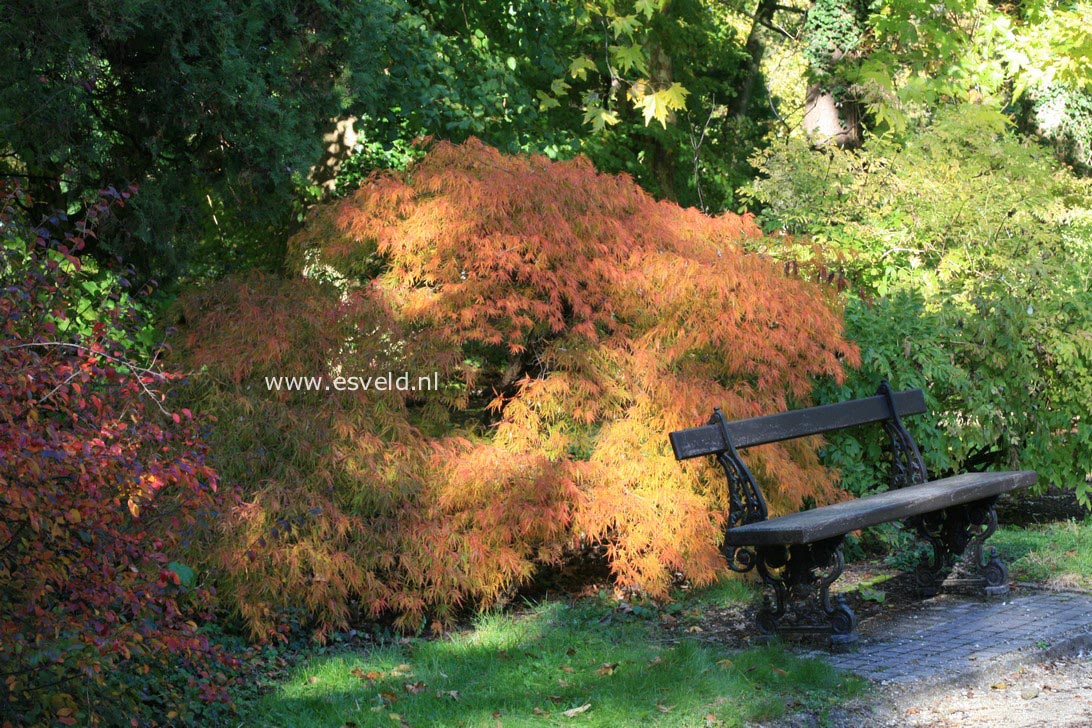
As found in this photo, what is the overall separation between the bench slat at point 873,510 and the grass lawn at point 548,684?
0.51 metres

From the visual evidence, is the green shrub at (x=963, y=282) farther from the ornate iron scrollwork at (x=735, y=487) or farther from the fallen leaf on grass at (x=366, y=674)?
the fallen leaf on grass at (x=366, y=674)

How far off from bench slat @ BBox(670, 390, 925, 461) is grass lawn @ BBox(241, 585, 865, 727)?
2.91 ft

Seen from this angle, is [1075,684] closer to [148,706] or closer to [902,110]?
[148,706]

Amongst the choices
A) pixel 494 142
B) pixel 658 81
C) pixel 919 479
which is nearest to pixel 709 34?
pixel 658 81

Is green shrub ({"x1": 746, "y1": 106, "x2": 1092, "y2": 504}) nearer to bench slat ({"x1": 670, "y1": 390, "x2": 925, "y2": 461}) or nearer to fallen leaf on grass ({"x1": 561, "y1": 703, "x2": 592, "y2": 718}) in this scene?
bench slat ({"x1": 670, "y1": 390, "x2": 925, "y2": 461})

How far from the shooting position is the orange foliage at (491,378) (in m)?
5.39

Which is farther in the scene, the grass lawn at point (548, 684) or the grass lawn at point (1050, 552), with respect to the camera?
the grass lawn at point (1050, 552)

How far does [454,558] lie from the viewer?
17.7 feet

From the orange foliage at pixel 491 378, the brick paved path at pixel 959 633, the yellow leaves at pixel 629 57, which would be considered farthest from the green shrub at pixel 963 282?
the yellow leaves at pixel 629 57

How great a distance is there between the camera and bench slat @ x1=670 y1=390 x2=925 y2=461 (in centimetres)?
525

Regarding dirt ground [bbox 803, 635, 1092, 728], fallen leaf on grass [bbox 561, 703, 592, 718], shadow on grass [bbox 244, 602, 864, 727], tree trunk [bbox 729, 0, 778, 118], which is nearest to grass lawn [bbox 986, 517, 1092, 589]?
dirt ground [bbox 803, 635, 1092, 728]

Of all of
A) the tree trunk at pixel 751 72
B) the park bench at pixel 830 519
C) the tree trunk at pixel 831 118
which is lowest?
the park bench at pixel 830 519

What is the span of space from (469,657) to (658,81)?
955cm

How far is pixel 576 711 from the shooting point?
4.18m
